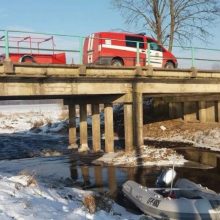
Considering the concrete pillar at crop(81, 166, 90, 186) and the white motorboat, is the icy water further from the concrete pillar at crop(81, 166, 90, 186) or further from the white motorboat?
the white motorboat

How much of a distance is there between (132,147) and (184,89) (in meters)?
5.56

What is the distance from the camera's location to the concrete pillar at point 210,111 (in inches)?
1261

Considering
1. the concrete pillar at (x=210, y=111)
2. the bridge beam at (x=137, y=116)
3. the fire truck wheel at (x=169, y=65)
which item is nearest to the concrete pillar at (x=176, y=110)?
the concrete pillar at (x=210, y=111)

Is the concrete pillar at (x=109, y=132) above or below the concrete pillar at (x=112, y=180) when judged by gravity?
above

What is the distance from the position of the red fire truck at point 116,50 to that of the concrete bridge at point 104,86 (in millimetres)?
1585

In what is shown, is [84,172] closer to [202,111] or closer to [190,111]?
[202,111]

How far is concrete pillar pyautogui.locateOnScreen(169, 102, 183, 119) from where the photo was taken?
3397cm

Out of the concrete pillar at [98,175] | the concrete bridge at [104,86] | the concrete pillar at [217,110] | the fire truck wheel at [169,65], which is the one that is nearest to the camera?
the concrete pillar at [98,175]

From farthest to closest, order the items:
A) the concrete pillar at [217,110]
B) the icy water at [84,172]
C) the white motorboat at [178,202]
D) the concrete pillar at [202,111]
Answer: the concrete pillar at [202,111]
the concrete pillar at [217,110]
the icy water at [84,172]
the white motorboat at [178,202]

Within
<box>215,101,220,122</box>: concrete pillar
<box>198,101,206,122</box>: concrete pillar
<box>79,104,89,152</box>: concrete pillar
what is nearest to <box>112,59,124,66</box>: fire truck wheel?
<box>79,104,89,152</box>: concrete pillar

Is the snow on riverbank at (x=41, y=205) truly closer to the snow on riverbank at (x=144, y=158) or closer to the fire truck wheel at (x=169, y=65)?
the snow on riverbank at (x=144, y=158)

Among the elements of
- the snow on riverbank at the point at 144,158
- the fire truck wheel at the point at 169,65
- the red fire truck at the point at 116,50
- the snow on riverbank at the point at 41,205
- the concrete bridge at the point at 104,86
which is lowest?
the snow on riverbank at the point at 144,158

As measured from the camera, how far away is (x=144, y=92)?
2311cm

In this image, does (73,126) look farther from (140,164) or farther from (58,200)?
(58,200)
